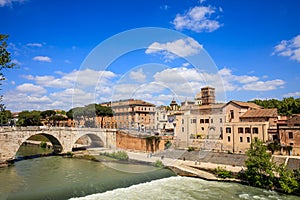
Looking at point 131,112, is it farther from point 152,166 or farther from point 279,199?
point 279,199

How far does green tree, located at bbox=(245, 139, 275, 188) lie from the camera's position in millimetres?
17125

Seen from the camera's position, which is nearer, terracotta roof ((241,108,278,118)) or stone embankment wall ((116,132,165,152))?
terracotta roof ((241,108,278,118))

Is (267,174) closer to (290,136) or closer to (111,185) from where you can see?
(290,136)

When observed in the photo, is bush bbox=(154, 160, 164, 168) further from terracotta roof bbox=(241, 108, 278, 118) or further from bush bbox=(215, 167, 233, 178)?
terracotta roof bbox=(241, 108, 278, 118)

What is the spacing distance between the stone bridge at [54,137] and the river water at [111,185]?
352cm

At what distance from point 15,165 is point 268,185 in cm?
2378

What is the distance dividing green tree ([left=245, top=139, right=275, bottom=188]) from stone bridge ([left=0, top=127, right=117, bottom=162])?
2396cm

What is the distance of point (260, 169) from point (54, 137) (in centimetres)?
2570

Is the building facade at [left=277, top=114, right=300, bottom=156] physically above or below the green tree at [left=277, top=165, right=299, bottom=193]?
above

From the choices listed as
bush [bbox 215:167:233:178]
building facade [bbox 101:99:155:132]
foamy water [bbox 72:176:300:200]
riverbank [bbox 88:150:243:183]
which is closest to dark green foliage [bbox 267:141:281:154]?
riverbank [bbox 88:150:243:183]

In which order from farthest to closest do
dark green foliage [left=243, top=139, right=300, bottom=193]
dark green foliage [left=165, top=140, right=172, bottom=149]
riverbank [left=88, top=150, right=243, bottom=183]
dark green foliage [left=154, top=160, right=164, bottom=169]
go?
1. dark green foliage [left=165, top=140, right=172, bottom=149]
2. dark green foliage [left=154, top=160, right=164, bottom=169]
3. riverbank [left=88, top=150, right=243, bottom=183]
4. dark green foliage [left=243, top=139, right=300, bottom=193]

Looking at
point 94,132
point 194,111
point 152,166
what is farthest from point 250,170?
point 94,132

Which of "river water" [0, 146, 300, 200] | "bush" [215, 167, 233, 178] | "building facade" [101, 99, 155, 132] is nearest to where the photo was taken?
"river water" [0, 146, 300, 200]

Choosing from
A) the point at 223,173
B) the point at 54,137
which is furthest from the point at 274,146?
the point at 54,137
